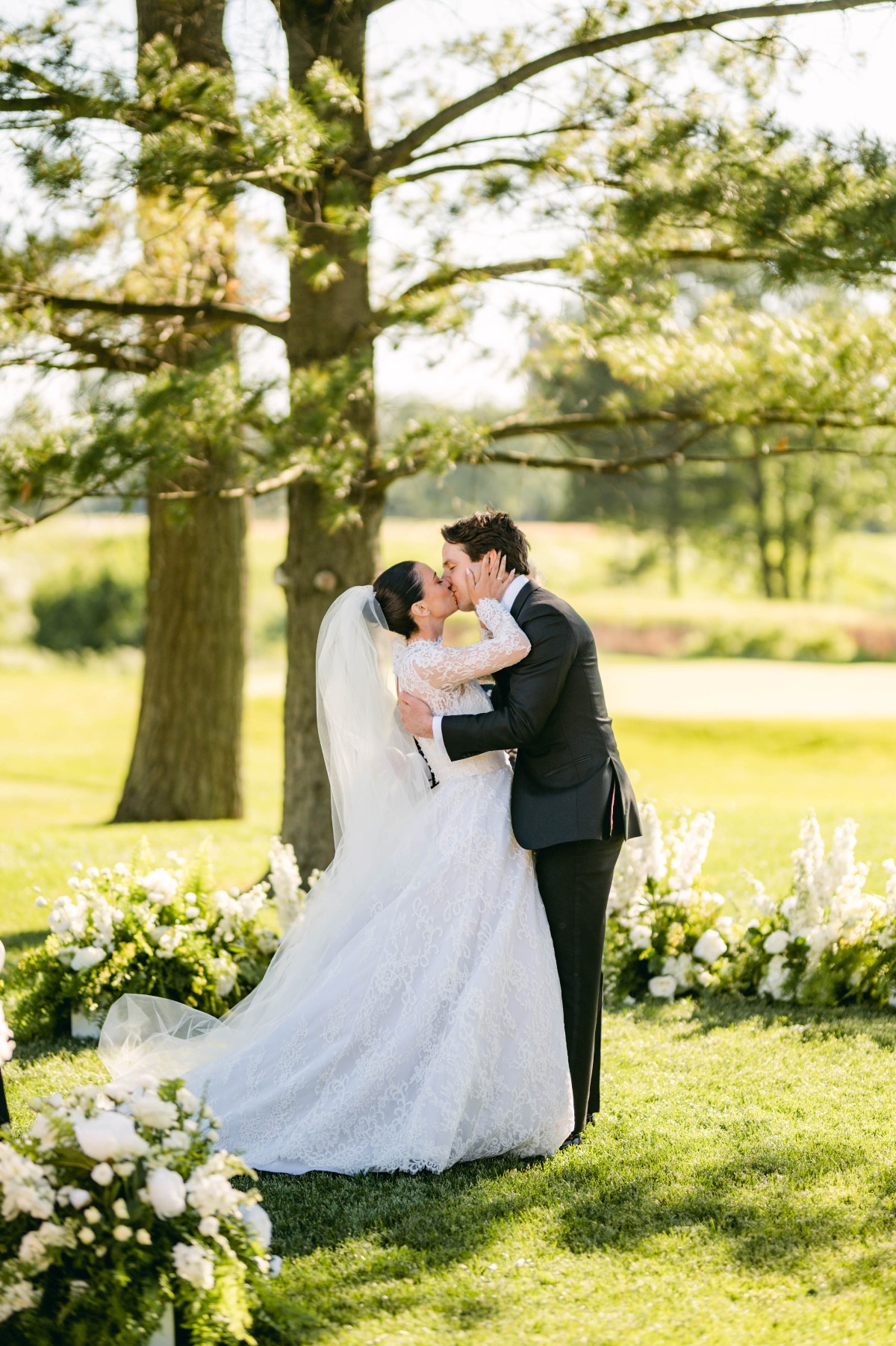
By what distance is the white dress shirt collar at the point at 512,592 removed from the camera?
3.86m

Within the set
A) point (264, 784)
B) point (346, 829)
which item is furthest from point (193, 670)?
point (346, 829)

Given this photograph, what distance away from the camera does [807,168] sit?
17.5 feet

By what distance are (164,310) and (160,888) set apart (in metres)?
3.48

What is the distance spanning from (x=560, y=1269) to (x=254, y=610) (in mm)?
28276

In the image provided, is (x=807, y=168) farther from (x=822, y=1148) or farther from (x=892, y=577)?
(x=892, y=577)

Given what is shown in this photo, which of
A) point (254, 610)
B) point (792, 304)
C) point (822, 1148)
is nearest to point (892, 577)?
point (254, 610)

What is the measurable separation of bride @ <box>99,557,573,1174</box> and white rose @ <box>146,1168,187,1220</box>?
1.17m

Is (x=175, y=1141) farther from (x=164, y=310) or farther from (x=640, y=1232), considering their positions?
(x=164, y=310)

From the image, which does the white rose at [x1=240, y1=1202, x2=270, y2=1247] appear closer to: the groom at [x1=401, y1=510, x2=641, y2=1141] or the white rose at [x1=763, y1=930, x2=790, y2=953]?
the groom at [x1=401, y1=510, x2=641, y2=1141]

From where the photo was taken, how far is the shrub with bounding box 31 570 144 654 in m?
26.2

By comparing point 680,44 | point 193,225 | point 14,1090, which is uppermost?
point 680,44

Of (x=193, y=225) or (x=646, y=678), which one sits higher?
(x=193, y=225)

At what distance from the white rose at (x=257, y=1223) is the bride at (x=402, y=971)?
3.12 feet

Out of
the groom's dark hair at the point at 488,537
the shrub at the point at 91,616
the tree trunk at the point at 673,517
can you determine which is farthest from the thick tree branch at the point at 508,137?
the tree trunk at the point at 673,517
